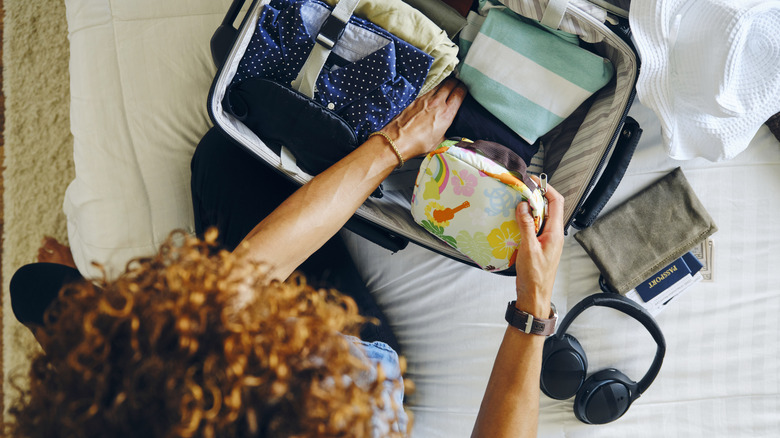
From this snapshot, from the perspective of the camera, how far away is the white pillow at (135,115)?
0.93m

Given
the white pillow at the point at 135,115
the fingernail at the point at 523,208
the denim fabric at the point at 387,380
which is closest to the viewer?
the denim fabric at the point at 387,380

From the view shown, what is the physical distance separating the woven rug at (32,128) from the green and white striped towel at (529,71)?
1.07 m

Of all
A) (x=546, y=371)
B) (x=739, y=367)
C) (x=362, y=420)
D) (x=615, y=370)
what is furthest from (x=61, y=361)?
(x=739, y=367)

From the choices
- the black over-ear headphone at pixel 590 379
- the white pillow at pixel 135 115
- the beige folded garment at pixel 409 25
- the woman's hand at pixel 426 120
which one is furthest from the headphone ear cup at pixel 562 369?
the white pillow at pixel 135 115

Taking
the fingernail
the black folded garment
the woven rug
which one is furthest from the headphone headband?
the woven rug

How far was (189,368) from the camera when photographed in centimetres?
42

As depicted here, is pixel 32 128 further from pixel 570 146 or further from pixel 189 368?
pixel 570 146

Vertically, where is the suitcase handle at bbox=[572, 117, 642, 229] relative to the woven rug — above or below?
above

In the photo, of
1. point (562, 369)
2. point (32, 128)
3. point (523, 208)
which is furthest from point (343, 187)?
point (32, 128)

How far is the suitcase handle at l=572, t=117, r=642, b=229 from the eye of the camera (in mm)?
831

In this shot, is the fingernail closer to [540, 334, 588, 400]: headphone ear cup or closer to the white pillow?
[540, 334, 588, 400]: headphone ear cup

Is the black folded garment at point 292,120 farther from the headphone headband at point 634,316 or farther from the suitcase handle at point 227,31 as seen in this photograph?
the headphone headband at point 634,316

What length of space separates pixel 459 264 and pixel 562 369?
0.27m

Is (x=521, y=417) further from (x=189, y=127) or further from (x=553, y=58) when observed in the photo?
(x=189, y=127)
